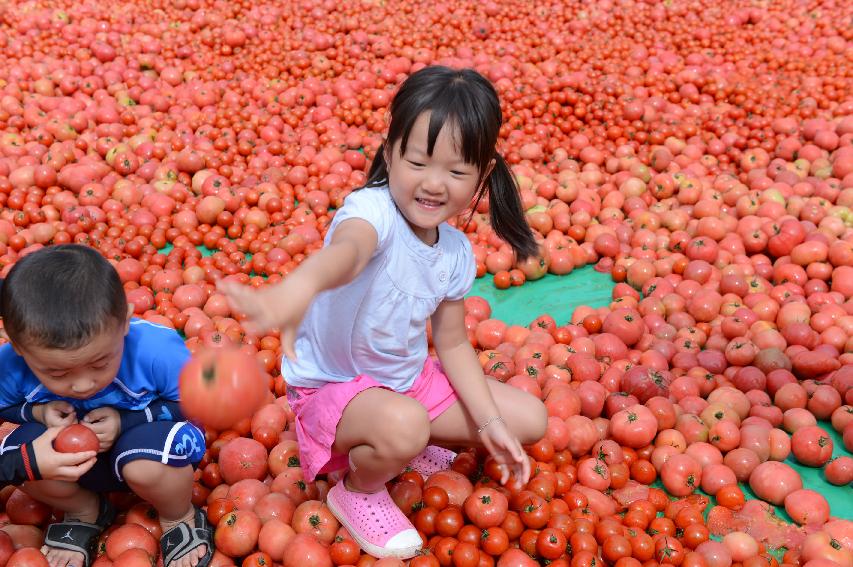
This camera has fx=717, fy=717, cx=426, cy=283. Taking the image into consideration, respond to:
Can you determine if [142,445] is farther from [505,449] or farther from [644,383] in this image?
[644,383]

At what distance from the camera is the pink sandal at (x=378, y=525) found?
7.97 ft

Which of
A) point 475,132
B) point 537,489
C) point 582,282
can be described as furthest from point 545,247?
point 475,132

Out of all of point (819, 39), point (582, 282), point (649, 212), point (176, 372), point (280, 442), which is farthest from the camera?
point (819, 39)

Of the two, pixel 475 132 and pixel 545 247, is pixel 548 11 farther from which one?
pixel 475 132

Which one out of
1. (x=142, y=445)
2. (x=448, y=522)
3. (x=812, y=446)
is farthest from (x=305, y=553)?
(x=812, y=446)

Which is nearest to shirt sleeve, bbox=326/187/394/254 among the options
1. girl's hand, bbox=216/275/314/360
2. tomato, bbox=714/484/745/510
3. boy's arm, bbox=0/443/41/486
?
girl's hand, bbox=216/275/314/360

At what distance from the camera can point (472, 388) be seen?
2615mm

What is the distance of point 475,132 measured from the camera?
2.09 meters

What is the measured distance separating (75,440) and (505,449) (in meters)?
1.38

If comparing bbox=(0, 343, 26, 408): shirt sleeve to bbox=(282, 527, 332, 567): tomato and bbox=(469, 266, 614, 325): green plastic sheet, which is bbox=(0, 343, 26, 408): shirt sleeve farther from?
bbox=(469, 266, 614, 325): green plastic sheet

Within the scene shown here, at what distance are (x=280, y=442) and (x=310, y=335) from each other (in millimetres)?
652

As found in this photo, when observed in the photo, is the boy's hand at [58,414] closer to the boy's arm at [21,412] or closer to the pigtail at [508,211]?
the boy's arm at [21,412]

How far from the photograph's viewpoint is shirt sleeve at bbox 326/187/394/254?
2143mm

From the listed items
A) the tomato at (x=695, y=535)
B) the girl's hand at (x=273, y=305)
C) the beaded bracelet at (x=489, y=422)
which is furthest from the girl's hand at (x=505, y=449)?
the girl's hand at (x=273, y=305)
